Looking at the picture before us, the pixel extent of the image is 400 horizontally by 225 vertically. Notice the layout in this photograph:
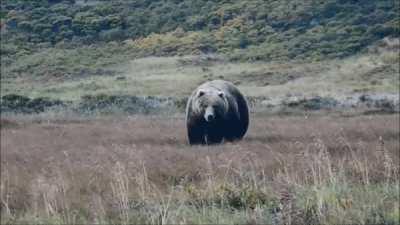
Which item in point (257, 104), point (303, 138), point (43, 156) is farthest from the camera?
point (257, 104)

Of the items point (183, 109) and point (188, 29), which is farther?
point (188, 29)

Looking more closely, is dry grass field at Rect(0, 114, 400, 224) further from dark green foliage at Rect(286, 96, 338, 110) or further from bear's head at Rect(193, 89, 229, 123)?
dark green foliage at Rect(286, 96, 338, 110)

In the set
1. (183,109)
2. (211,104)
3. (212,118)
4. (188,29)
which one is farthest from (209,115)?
(188,29)

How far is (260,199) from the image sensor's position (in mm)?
9344

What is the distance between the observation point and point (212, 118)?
18719 mm

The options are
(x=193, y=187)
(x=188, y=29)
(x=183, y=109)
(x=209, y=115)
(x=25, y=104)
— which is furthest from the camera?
(x=188, y=29)

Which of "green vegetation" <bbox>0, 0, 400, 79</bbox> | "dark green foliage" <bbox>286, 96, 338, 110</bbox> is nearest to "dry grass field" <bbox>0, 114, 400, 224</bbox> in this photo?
"dark green foliage" <bbox>286, 96, 338, 110</bbox>

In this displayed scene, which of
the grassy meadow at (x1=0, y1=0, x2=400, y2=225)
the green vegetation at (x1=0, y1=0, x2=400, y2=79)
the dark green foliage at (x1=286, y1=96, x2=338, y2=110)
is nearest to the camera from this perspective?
the grassy meadow at (x1=0, y1=0, x2=400, y2=225)

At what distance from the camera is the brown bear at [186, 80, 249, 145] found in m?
18.9

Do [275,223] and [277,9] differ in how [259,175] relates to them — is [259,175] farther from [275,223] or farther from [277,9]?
[277,9]

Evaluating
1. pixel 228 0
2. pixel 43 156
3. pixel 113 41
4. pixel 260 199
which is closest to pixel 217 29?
pixel 228 0

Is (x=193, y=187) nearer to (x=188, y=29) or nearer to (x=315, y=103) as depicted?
(x=315, y=103)

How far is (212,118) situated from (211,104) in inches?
13.2

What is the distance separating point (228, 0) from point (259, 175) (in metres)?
47.6
